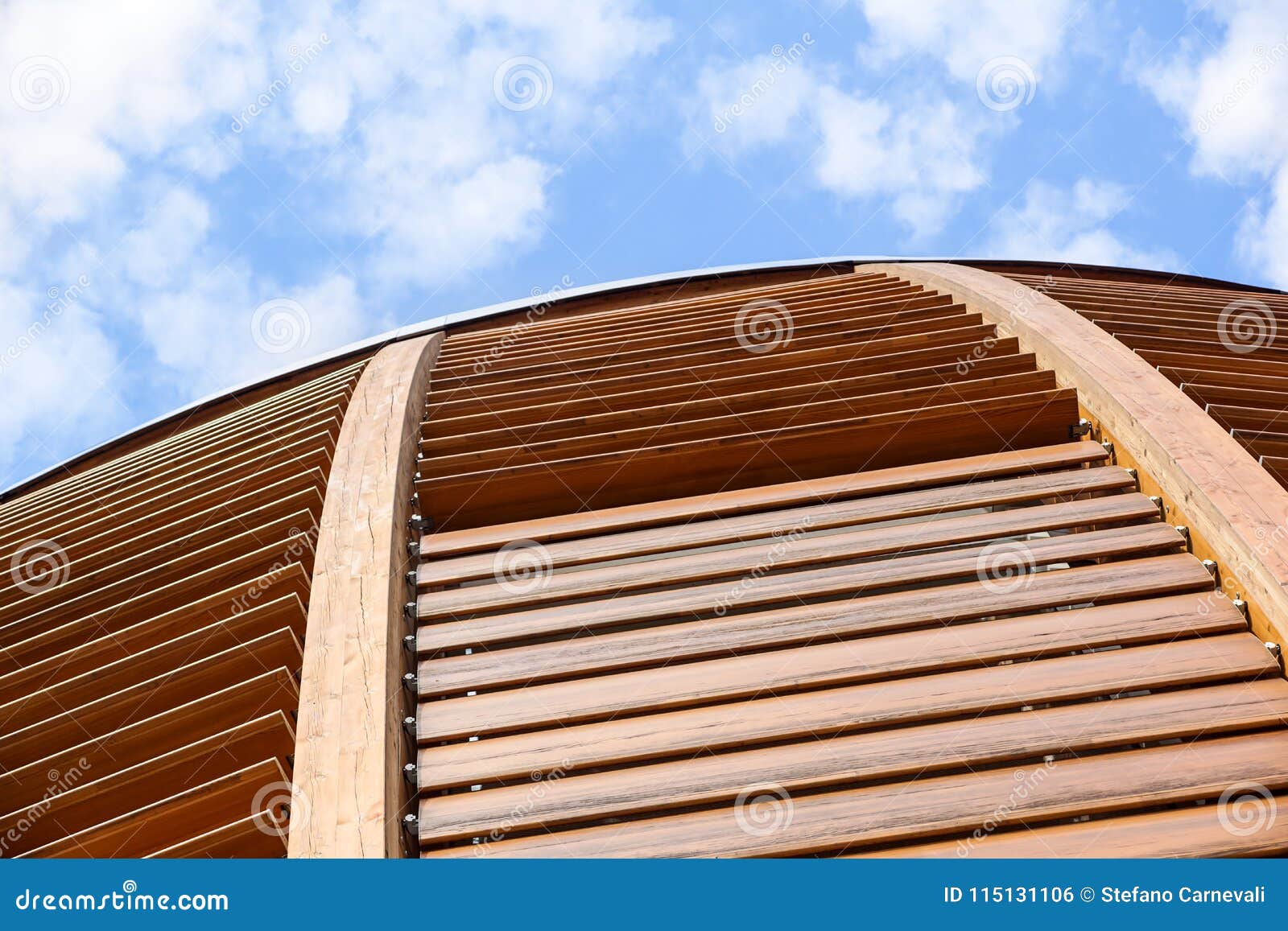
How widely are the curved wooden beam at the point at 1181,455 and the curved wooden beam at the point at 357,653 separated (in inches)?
85.5

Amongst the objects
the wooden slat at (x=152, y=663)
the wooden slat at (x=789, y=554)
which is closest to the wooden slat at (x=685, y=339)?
the wooden slat at (x=789, y=554)

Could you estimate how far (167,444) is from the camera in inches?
201

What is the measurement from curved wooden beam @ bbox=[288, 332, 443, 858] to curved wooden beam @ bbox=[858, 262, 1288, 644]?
2.17 metres

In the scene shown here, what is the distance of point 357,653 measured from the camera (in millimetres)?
2801

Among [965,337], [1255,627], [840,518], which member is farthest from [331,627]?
[965,337]

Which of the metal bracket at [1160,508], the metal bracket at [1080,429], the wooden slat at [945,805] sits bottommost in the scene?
the wooden slat at [945,805]

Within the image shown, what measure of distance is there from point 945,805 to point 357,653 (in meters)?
1.50

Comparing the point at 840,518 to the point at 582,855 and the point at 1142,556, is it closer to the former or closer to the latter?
the point at 1142,556

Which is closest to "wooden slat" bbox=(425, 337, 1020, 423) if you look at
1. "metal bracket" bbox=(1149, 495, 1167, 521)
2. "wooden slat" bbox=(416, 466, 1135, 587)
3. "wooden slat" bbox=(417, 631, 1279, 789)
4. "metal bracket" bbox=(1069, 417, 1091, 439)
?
"metal bracket" bbox=(1069, 417, 1091, 439)

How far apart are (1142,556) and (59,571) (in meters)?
3.65

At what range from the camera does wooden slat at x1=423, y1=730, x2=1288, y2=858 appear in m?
2.35

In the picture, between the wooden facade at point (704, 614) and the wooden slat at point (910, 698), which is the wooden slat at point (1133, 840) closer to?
the wooden facade at point (704, 614)

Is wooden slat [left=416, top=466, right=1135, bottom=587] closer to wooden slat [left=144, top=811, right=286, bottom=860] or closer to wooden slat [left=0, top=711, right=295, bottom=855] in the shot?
wooden slat [left=0, top=711, right=295, bottom=855]

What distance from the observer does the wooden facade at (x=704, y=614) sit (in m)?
2.44
